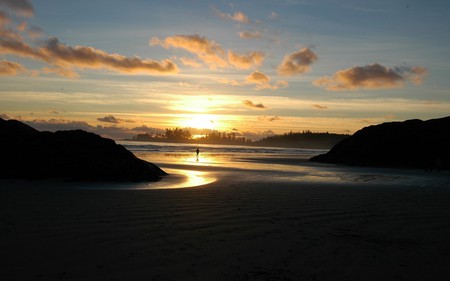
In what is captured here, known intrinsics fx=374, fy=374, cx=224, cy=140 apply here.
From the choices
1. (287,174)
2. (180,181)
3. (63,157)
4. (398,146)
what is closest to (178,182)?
(180,181)

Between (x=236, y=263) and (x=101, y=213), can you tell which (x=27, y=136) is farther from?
(x=236, y=263)

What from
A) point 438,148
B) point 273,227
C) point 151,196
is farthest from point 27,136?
point 438,148

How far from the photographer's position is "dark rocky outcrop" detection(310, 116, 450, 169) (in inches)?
1407

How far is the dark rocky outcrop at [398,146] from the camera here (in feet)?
117

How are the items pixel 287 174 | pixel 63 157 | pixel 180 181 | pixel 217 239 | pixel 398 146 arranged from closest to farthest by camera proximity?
pixel 217 239
pixel 63 157
pixel 180 181
pixel 287 174
pixel 398 146

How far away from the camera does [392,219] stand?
8789 mm

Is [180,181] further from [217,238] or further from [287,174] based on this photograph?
[217,238]

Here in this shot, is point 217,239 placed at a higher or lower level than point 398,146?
lower

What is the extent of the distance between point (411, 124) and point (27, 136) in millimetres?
37910

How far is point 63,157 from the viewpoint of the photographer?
16.4 m

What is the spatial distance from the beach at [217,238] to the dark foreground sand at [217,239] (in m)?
0.02

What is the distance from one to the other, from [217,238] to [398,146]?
36071 mm

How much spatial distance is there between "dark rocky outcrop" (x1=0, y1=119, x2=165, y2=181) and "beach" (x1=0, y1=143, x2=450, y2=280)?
460cm

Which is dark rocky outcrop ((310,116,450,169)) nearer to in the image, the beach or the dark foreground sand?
the beach
